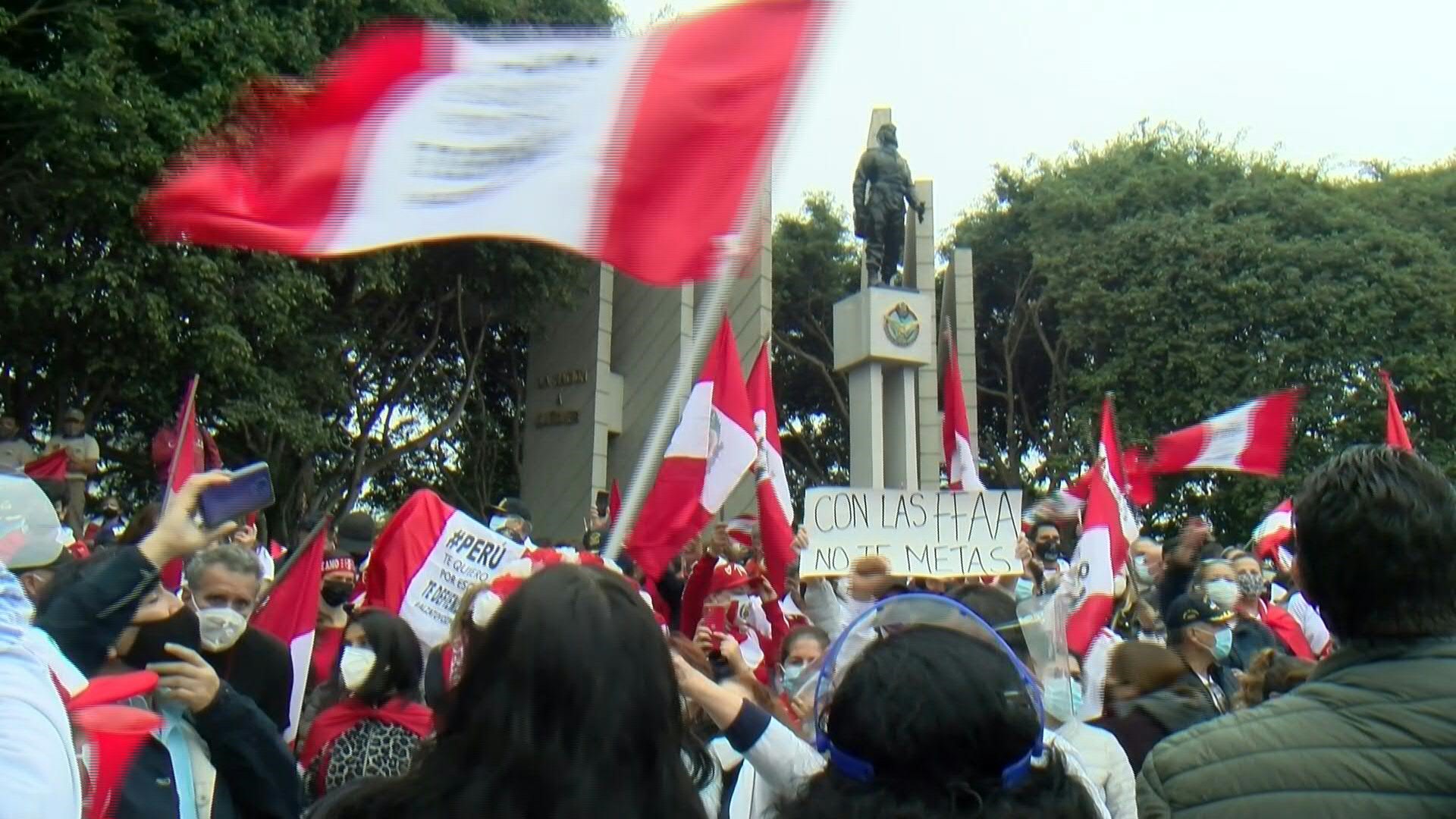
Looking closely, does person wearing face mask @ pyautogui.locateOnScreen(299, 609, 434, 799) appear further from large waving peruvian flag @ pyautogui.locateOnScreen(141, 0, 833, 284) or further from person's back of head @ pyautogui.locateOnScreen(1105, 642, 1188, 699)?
person's back of head @ pyautogui.locateOnScreen(1105, 642, 1188, 699)

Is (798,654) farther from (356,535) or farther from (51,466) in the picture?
(51,466)

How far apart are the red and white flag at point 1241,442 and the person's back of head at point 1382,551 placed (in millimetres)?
7130

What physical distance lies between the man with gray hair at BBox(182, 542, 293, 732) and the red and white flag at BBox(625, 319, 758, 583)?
226 cm

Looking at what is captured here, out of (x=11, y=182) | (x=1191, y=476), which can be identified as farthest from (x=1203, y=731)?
(x=1191, y=476)

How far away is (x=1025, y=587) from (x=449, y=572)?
369 cm

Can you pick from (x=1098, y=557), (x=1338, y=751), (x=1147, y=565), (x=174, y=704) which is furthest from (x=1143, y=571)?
(x=1338, y=751)

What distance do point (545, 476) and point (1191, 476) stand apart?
11.0 meters

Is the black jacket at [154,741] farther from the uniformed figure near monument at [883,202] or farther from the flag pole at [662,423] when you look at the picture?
the uniformed figure near monument at [883,202]

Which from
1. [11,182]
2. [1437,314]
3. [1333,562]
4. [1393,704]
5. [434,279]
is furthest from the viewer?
[1437,314]

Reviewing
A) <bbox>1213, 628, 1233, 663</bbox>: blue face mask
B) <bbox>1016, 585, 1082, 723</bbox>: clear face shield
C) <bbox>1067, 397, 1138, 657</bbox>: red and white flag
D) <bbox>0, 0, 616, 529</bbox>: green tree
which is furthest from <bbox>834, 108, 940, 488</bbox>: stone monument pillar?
<bbox>1016, 585, 1082, 723</bbox>: clear face shield

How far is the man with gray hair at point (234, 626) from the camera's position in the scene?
3.84 meters

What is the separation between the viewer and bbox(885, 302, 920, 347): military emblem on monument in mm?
17531

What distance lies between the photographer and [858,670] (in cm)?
187

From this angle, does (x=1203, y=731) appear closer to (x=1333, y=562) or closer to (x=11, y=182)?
(x=1333, y=562)
